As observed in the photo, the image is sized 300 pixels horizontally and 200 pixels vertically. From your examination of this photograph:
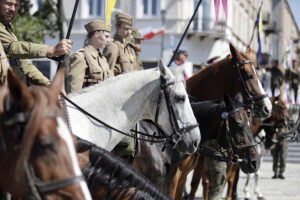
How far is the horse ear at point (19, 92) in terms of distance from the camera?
12.2ft

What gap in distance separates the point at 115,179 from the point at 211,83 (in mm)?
5761

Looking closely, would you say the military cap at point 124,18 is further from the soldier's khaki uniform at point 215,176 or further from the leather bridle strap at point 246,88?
the soldier's khaki uniform at point 215,176

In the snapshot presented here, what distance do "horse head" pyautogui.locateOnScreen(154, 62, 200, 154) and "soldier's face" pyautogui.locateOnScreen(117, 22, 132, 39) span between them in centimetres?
200

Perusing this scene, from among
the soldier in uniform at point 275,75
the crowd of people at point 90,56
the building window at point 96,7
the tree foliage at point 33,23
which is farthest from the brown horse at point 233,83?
the building window at point 96,7

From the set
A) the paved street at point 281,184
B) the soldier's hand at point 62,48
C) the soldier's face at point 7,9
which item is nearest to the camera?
the soldier's hand at point 62,48

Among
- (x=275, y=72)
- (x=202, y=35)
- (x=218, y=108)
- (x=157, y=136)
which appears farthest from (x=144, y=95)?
(x=202, y=35)

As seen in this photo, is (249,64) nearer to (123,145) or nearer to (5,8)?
(123,145)

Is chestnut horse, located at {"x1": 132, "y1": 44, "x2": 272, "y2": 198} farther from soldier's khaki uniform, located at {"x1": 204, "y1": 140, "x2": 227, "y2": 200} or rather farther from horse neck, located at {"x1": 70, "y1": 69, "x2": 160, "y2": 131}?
horse neck, located at {"x1": 70, "y1": 69, "x2": 160, "y2": 131}

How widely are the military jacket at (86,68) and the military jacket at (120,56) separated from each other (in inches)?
28.8

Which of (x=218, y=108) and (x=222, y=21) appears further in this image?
(x=222, y=21)

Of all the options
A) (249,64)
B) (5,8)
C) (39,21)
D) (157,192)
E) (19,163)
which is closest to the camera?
(19,163)

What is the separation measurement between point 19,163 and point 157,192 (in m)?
1.30

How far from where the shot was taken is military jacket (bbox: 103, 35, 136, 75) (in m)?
9.20

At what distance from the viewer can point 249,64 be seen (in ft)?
34.6
